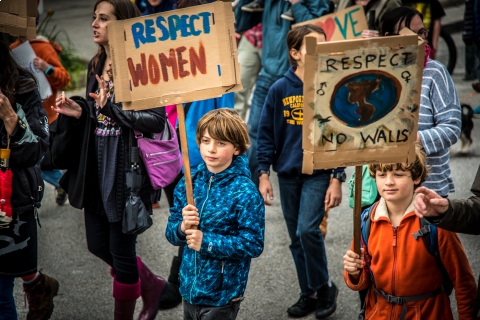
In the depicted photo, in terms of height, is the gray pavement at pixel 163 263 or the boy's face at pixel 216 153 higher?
the boy's face at pixel 216 153

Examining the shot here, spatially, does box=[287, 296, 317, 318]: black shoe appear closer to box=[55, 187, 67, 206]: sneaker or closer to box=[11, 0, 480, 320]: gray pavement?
box=[11, 0, 480, 320]: gray pavement

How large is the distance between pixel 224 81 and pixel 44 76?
2.73 metres

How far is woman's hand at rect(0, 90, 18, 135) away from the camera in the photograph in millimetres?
3604

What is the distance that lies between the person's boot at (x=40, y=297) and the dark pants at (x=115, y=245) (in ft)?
1.59

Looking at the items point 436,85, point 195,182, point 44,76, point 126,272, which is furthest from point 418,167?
point 44,76

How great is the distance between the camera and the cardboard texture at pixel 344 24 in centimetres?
543

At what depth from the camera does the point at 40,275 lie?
461cm

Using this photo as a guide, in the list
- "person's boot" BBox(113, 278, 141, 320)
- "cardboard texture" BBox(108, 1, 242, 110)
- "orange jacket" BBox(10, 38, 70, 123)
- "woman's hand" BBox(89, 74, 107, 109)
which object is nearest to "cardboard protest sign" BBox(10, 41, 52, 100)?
"orange jacket" BBox(10, 38, 70, 123)

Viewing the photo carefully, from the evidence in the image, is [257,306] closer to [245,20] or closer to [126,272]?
[126,272]

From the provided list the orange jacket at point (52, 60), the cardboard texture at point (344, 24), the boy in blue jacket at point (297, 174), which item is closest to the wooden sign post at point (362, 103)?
the boy in blue jacket at point (297, 174)

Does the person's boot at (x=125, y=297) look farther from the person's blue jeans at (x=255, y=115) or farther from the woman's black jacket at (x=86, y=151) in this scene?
the person's blue jeans at (x=255, y=115)

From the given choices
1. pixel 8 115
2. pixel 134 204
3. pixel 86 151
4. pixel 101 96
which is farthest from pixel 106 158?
pixel 8 115

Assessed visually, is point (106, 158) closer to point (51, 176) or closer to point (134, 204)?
point (134, 204)

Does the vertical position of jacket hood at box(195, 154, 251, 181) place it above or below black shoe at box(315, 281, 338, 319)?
above
